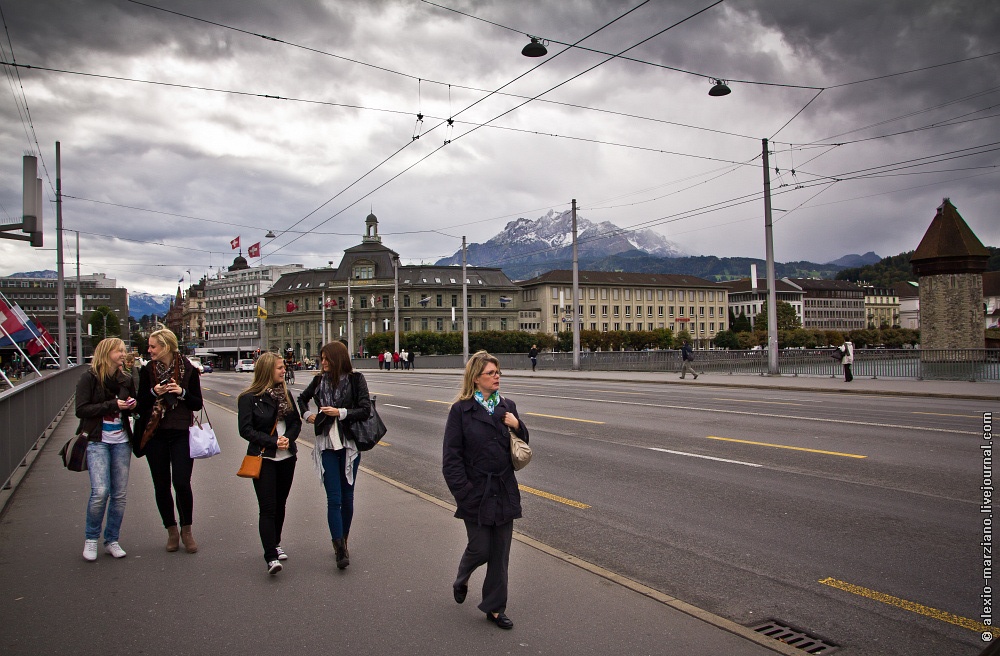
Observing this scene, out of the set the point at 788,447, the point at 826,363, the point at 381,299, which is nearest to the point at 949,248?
the point at 826,363

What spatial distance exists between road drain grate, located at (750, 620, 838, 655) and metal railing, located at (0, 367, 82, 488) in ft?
28.4

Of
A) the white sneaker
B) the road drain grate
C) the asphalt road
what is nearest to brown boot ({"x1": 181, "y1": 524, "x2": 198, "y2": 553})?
the white sneaker

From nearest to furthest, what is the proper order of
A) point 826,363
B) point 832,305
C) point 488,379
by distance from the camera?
point 488,379 → point 826,363 → point 832,305

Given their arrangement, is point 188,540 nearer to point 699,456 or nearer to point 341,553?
point 341,553

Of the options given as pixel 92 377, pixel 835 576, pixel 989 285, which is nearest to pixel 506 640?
pixel 835 576

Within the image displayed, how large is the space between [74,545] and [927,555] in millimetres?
7392

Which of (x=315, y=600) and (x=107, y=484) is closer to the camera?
(x=315, y=600)

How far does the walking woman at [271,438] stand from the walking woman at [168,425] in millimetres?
855

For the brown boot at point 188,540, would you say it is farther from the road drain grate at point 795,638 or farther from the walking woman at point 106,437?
the road drain grate at point 795,638

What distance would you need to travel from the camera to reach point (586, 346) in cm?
11881

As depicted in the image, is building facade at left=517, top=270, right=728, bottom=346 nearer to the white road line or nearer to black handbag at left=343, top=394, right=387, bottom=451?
the white road line

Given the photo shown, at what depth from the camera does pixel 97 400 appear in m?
6.00

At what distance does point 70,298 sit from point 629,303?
103 metres

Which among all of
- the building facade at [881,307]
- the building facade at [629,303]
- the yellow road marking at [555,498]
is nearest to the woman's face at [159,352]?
the yellow road marking at [555,498]
